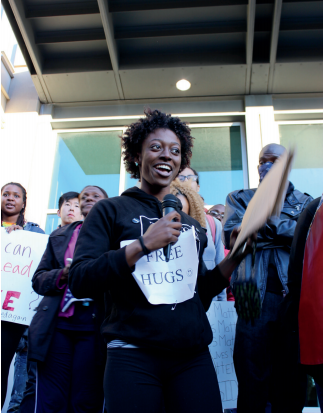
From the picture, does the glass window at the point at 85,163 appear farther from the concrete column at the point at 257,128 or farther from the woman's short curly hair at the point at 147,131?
the woman's short curly hair at the point at 147,131

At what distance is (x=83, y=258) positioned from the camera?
1.58 meters

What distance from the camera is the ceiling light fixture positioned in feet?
22.7

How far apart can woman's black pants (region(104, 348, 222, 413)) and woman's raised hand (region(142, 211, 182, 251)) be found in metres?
0.42

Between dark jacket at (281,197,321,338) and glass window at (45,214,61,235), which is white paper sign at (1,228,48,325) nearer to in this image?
dark jacket at (281,197,321,338)

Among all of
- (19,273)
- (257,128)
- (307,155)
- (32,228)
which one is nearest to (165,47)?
(257,128)

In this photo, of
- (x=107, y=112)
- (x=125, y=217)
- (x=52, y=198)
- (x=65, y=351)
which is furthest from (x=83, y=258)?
(x=107, y=112)

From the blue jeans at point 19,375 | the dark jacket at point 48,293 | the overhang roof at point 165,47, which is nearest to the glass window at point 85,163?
the overhang roof at point 165,47

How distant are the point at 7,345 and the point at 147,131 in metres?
Result: 2.25

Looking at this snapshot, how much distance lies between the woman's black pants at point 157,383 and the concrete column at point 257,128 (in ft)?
17.4

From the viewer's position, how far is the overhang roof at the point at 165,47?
6238 mm

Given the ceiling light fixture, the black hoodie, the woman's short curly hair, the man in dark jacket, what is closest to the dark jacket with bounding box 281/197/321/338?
the man in dark jacket

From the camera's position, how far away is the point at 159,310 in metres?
1.54

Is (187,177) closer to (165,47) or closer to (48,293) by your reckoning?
(48,293)

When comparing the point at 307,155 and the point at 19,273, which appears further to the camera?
the point at 307,155
